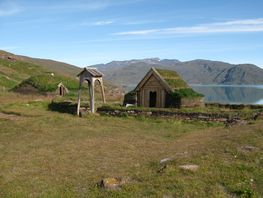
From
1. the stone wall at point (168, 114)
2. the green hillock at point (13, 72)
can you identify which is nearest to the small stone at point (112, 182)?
the stone wall at point (168, 114)

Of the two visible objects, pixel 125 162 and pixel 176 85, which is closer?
pixel 125 162

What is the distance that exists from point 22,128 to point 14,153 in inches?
271

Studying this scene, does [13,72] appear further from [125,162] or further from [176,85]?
[125,162]

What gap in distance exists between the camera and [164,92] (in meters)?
31.2

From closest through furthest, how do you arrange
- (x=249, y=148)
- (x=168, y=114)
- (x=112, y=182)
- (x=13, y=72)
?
(x=112, y=182)
(x=249, y=148)
(x=168, y=114)
(x=13, y=72)

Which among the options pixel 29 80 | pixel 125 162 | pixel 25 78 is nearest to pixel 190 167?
pixel 125 162

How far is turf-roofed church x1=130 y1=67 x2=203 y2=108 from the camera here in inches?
1192

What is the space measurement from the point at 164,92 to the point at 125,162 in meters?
17.9

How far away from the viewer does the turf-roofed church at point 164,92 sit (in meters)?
30.3

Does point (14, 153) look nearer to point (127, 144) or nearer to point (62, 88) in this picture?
point (127, 144)

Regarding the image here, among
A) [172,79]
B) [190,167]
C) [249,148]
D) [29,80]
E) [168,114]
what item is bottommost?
[190,167]

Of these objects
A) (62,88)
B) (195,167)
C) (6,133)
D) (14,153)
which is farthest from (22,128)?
(62,88)

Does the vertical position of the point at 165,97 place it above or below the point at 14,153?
above

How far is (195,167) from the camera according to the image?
11906mm
